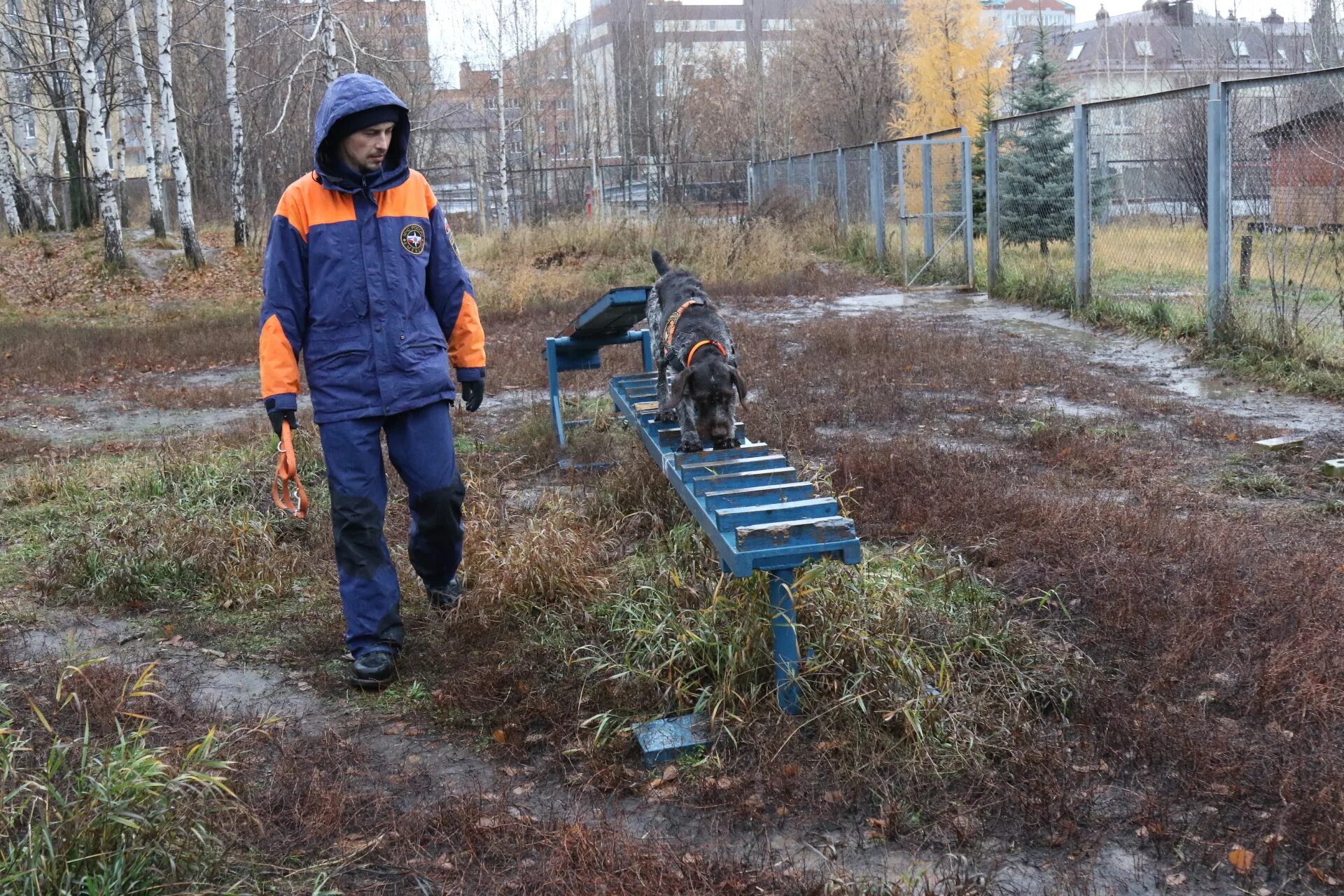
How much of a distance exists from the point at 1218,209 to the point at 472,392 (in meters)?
8.40

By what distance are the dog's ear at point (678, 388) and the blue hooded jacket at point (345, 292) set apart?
1350mm

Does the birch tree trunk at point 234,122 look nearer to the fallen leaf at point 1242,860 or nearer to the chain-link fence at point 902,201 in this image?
the chain-link fence at point 902,201

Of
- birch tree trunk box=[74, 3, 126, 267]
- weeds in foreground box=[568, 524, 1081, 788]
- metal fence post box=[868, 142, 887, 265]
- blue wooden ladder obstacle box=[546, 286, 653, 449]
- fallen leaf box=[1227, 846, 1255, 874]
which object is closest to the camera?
fallen leaf box=[1227, 846, 1255, 874]

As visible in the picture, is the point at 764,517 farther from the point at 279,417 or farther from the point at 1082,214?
the point at 1082,214

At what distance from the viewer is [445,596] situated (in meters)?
5.03

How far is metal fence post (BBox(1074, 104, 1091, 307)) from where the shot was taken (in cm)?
1347

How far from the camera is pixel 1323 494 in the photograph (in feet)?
20.4

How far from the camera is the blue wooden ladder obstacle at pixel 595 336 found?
7.43m

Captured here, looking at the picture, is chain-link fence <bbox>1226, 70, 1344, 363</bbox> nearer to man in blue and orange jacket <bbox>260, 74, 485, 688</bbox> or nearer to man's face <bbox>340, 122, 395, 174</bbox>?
man in blue and orange jacket <bbox>260, 74, 485, 688</bbox>

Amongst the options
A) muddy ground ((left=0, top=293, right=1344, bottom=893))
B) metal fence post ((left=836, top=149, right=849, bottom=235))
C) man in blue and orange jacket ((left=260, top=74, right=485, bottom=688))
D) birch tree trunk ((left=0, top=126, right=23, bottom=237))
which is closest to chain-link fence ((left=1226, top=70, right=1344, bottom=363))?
muddy ground ((left=0, top=293, right=1344, bottom=893))

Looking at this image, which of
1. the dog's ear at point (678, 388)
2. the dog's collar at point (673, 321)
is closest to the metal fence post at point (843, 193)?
the dog's collar at point (673, 321)

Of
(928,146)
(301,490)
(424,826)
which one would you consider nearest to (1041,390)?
(301,490)

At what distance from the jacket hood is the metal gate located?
14.3 meters

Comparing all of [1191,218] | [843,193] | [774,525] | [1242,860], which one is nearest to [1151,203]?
[1191,218]
